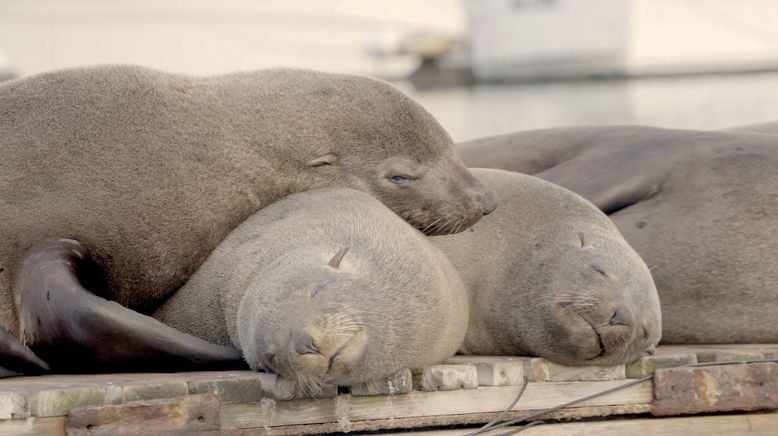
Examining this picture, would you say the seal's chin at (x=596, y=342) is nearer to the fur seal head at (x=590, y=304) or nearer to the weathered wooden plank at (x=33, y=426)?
the fur seal head at (x=590, y=304)

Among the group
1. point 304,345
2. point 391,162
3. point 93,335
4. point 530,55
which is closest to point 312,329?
point 304,345

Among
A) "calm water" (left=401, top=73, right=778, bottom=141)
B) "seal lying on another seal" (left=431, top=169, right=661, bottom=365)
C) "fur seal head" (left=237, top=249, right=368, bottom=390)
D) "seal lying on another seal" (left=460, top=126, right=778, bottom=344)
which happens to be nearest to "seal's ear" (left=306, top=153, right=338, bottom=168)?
"seal lying on another seal" (left=431, top=169, right=661, bottom=365)

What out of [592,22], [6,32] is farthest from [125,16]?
[592,22]

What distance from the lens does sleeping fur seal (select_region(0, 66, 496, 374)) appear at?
4.60 m

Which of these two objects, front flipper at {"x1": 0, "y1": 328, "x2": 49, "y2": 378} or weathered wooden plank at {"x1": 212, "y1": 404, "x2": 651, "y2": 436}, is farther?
front flipper at {"x1": 0, "y1": 328, "x2": 49, "y2": 378}

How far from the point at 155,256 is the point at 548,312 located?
133cm

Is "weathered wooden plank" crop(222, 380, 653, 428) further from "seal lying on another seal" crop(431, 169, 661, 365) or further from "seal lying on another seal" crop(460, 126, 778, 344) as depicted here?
"seal lying on another seal" crop(460, 126, 778, 344)

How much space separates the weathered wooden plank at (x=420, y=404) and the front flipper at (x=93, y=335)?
352 millimetres

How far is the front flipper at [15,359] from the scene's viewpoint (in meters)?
4.11

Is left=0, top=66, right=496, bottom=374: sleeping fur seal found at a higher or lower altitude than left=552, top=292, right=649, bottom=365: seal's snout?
higher

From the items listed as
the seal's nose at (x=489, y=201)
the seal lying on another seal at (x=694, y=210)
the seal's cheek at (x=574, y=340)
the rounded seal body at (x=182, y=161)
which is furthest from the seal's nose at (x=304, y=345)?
the seal lying on another seal at (x=694, y=210)

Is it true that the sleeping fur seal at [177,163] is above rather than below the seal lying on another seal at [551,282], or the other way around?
above

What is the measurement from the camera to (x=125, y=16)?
27172mm

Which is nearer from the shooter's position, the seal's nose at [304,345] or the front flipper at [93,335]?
the seal's nose at [304,345]
